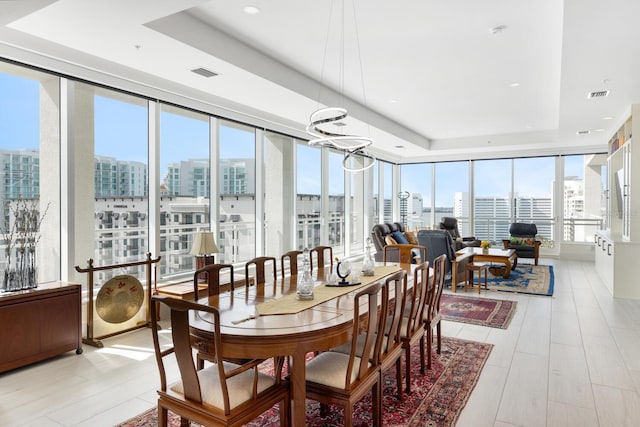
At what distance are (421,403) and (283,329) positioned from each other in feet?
4.23

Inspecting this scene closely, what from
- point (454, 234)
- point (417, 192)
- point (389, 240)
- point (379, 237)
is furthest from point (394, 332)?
point (417, 192)

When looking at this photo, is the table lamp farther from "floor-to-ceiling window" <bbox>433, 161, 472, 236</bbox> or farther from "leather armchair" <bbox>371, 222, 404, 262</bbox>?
"floor-to-ceiling window" <bbox>433, 161, 472, 236</bbox>

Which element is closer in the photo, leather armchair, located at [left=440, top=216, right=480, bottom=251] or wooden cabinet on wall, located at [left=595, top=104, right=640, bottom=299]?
wooden cabinet on wall, located at [left=595, top=104, right=640, bottom=299]

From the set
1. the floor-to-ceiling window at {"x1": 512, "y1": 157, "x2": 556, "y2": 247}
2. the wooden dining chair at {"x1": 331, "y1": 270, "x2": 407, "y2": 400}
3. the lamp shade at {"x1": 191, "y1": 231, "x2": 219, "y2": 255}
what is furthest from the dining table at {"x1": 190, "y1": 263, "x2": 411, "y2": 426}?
the floor-to-ceiling window at {"x1": 512, "y1": 157, "x2": 556, "y2": 247}

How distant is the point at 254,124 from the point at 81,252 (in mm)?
3154

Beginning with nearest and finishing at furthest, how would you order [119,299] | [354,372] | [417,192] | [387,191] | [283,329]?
[283,329], [354,372], [119,299], [387,191], [417,192]

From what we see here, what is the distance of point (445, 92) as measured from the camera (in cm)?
626

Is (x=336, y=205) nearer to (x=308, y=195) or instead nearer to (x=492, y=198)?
(x=308, y=195)

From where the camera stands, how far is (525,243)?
9070 mm

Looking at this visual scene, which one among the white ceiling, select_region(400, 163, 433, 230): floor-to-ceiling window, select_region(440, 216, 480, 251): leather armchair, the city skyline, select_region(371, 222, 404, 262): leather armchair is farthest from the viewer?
select_region(400, 163, 433, 230): floor-to-ceiling window

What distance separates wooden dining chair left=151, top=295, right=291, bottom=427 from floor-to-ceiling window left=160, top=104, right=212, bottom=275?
11.0 ft

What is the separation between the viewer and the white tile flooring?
8.73 ft

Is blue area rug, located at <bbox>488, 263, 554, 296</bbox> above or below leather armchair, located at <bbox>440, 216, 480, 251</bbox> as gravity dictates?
below

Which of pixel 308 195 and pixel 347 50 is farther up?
pixel 347 50
